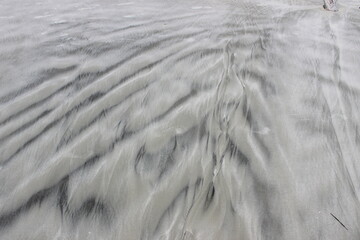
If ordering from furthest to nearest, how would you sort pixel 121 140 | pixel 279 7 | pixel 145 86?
pixel 279 7 < pixel 145 86 < pixel 121 140

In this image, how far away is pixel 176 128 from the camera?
34.8 inches

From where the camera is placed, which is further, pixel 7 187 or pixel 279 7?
pixel 279 7

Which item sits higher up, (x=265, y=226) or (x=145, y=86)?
(x=145, y=86)

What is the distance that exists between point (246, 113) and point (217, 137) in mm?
118

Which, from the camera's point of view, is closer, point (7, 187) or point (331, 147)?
point (7, 187)

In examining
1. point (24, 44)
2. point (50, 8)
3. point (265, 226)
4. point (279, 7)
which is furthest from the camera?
point (279, 7)

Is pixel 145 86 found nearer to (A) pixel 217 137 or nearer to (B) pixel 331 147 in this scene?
(A) pixel 217 137

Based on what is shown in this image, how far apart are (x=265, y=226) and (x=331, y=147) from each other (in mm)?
278

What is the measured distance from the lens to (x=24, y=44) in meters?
1.16

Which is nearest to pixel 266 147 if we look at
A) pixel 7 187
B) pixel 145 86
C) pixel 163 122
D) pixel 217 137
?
pixel 217 137

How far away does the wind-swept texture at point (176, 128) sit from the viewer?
71cm

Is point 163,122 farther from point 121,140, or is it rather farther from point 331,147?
point 331,147

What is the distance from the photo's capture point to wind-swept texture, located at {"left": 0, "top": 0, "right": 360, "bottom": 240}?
0.71 meters

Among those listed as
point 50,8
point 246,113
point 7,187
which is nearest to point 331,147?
point 246,113
